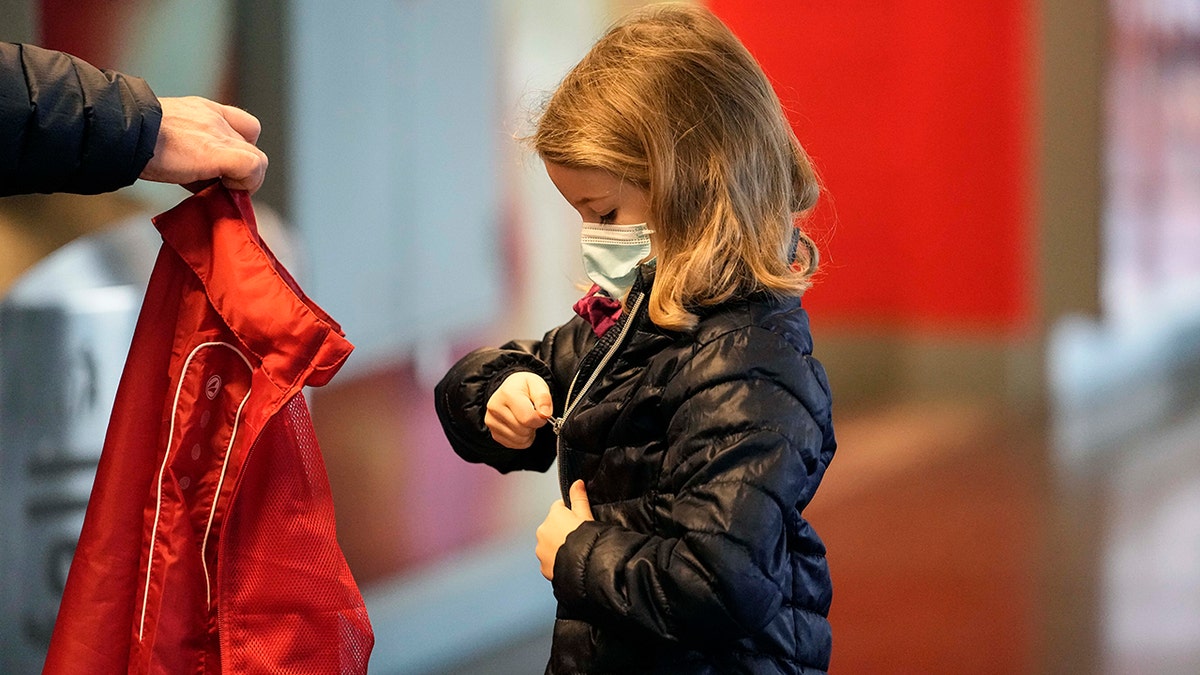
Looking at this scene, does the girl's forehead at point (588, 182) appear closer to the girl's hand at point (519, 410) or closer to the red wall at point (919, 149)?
the girl's hand at point (519, 410)

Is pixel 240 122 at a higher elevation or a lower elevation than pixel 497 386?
higher

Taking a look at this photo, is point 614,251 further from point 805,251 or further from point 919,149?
point 919,149

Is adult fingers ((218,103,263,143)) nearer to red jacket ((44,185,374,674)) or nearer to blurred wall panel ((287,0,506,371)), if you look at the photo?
red jacket ((44,185,374,674))

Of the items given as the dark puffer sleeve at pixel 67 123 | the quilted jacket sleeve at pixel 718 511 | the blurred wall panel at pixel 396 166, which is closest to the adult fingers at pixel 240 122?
the dark puffer sleeve at pixel 67 123

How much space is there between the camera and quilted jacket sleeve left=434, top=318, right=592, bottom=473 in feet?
5.19

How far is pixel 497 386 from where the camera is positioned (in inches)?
61.4

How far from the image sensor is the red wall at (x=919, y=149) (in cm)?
590

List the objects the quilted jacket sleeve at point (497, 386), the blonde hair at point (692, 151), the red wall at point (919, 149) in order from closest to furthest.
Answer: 1. the blonde hair at point (692, 151)
2. the quilted jacket sleeve at point (497, 386)
3. the red wall at point (919, 149)

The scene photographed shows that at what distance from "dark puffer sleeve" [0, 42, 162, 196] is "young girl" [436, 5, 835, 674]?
1.40ft

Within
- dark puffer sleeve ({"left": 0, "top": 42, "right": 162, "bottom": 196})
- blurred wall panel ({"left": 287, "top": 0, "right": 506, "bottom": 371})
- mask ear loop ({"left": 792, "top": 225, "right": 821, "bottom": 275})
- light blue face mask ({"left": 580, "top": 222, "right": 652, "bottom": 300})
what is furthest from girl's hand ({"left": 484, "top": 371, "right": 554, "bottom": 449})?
blurred wall panel ({"left": 287, "top": 0, "right": 506, "bottom": 371})

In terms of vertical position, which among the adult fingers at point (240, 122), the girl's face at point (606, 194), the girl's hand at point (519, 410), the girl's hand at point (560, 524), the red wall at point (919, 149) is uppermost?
the adult fingers at point (240, 122)

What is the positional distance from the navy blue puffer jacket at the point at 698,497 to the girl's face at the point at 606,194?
87mm

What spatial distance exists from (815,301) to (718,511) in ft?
16.7

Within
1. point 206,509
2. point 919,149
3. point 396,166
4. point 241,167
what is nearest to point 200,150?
point 241,167
